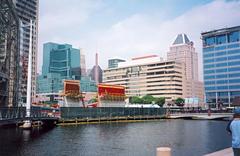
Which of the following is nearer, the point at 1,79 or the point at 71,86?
the point at 1,79

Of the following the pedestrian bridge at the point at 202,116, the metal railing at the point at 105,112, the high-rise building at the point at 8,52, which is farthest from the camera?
the pedestrian bridge at the point at 202,116

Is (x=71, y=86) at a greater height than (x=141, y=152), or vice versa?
(x=71, y=86)

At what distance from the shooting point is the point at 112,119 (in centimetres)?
→ 12788

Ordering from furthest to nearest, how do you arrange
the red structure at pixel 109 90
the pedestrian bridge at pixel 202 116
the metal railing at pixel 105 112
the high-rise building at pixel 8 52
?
the pedestrian bridge at pixel 202 116, the red structure at pixel 109 90, the metal railing at pixel 105 112, the high-rise building at pixel 8 52

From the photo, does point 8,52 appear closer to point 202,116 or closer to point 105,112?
point 105,112

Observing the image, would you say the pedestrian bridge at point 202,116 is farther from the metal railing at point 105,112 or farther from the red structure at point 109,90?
the red structure at point 109,90

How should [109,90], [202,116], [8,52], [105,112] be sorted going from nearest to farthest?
1. [8,52]
2. [105,112]
3. [109,90]
4. [202,116]

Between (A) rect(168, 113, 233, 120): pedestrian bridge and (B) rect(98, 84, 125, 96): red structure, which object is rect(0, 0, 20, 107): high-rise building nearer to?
(B) rect(98, 84, 125, 96): red structure

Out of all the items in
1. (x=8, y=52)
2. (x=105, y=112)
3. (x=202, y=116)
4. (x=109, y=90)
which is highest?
(x=8, y=52)

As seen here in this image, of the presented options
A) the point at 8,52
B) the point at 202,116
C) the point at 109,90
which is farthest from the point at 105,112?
the point at 202,116

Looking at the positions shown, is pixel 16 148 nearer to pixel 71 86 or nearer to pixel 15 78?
pixel 15 78

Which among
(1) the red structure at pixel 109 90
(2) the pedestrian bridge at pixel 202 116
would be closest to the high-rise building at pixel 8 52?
(1) the red structure at pixel 109 90

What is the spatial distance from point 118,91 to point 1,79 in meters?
67.0

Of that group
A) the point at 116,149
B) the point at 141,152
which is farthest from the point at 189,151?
the point at 116,149
